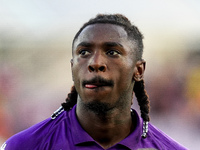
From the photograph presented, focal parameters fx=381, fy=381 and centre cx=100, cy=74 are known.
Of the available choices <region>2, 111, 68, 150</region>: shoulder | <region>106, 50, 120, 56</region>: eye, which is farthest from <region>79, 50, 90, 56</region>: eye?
<region>2, 111, 68, 150</region>: shoulder

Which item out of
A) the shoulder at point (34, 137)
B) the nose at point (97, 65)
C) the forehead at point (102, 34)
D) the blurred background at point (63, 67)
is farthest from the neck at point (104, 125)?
the blurred background at point (63, 67)

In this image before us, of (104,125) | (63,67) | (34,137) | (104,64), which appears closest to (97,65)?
(104,64)

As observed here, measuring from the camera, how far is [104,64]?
2.34 m

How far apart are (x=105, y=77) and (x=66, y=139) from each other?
1.59 feet

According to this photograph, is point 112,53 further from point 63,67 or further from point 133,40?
point 63,67

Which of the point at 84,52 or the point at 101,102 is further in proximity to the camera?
the point at 84,52

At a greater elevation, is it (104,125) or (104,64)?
(104,64)

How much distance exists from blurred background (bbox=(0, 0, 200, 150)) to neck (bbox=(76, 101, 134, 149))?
3.92 metres

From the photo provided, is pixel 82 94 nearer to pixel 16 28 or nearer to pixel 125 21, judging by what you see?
pixel 125 21

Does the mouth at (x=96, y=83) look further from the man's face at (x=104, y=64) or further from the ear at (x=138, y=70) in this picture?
the ear at (x=138, y=70)

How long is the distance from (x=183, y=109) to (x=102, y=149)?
460 centimetres

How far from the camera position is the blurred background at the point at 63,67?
6715 millimetres

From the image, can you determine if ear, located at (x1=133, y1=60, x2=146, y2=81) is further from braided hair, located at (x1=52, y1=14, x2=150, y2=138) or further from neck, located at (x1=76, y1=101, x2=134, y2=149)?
neck, located at (x1=76, y1=101, x2=134, y2=149)

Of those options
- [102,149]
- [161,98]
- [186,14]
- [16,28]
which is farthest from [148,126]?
[186,14]
